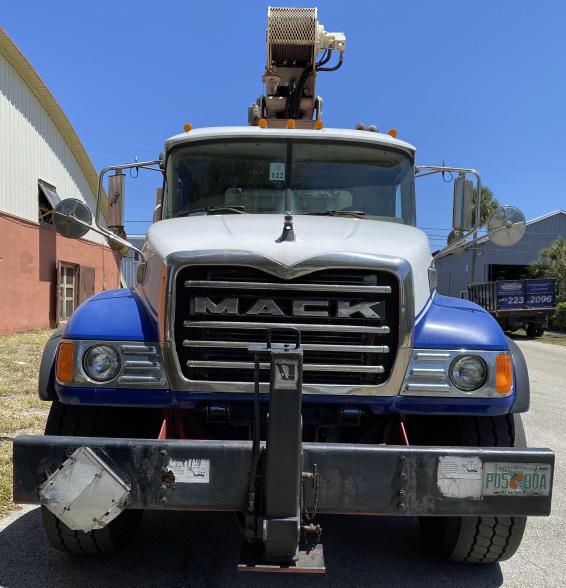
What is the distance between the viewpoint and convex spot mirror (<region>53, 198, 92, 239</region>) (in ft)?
13.4

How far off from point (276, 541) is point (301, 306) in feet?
3.51

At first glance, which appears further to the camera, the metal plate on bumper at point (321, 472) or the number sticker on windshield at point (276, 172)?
the number sticker on windshield at point (276, 172)

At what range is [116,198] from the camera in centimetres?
484

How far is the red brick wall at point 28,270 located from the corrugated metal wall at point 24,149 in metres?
0.54

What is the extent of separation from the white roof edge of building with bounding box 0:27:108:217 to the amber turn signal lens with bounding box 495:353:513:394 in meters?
11.0

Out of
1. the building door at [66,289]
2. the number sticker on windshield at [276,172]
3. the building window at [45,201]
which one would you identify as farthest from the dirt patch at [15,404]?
the building window at [45,201]

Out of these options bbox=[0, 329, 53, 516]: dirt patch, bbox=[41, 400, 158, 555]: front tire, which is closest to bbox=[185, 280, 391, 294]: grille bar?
bbox=[41, 400, 158, 555]: front tire

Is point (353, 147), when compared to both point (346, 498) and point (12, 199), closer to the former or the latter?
point (346, 498)

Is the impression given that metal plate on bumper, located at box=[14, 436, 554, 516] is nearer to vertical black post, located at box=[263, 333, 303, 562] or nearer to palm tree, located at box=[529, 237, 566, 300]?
vertical black post, located at box=[263, 333, 303, 562]

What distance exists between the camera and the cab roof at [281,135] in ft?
14.5

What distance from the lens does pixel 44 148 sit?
19.0m

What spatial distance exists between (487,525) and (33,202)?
1711 cm

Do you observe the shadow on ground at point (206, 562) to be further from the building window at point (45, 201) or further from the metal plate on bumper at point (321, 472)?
the building window at point (45, 201)

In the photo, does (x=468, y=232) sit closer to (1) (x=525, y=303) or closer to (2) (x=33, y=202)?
(2) (x=33, y=202)
